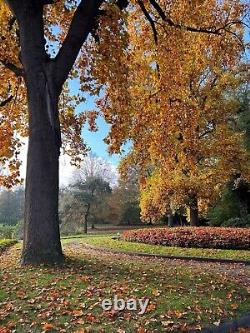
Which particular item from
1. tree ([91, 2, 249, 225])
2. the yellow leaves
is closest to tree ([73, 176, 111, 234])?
tree ([91, 2, 249, 225])

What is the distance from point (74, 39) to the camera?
977cm

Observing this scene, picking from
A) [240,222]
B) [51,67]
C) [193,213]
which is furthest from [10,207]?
[51,67]

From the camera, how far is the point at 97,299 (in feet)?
20.8

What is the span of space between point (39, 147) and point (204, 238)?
1057cm

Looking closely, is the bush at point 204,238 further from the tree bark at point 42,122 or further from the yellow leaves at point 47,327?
the yellow leaves at point 47,327

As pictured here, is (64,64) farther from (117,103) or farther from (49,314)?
(49,314)

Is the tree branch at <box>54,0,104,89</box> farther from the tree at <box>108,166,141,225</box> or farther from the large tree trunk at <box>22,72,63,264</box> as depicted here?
the tree at <box>108,166,141,225</box>

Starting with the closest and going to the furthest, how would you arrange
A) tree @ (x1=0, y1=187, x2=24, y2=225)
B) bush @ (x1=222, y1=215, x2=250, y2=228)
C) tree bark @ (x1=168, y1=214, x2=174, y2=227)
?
bush @ (x1=222, y1=215, x2=250, y2=228), tree bark @ (x1=168, y1=214, x2=174, y2=227), tree @ (x1=0, y1=187, x2=24, y2=225)

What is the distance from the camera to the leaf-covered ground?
17.8 feet

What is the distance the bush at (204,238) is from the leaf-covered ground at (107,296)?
7.81 meters

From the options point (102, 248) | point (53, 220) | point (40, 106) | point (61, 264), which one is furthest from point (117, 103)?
point (102, 248)

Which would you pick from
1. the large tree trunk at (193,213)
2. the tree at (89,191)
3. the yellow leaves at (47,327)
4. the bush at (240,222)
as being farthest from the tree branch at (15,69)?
the tree at (89,191)

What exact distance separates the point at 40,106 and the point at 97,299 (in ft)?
16.2

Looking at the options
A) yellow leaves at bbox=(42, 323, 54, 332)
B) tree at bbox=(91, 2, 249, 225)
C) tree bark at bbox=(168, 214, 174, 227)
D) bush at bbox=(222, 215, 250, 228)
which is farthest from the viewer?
tree bark at bbox=(168, 214, 174, 227)
